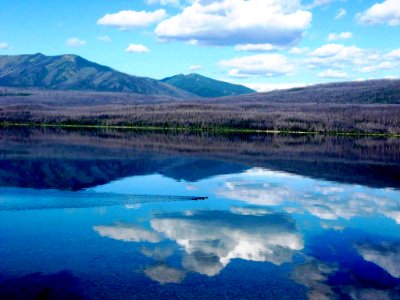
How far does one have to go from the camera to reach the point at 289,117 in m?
182

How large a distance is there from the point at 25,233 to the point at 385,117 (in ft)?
555

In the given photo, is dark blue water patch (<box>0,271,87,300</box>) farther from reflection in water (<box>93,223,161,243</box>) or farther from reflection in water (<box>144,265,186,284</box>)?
reflection in water (<box>93,223,161,243</box>)

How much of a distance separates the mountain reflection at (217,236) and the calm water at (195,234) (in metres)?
0.06

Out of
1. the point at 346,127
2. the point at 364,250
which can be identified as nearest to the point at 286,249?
the point at 364,250

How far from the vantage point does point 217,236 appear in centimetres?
2720

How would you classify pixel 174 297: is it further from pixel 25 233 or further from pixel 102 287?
pixel 25 233

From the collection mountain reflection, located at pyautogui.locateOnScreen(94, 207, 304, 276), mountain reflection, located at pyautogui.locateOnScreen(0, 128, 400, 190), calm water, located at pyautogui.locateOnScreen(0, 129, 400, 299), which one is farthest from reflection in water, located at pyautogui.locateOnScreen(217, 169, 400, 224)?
mountain reflection, located at pyautogui.locateOnScreen(0, 128, 400, 190)

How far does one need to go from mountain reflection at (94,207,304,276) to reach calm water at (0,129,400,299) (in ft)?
0.21

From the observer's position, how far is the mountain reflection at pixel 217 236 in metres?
23.3

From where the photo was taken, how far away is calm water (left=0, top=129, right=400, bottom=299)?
20078 mm

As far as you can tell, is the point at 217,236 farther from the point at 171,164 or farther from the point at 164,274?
the point at 171,164

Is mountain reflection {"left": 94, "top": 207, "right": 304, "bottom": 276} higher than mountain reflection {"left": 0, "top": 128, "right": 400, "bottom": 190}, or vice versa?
mountain reflection {"left": 0, "top": 128, "right": 400, "bottom": 190}

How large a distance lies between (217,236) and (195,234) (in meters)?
1.22

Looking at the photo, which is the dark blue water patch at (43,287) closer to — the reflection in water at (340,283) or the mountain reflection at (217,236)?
the mountain reflection at (217,236)
